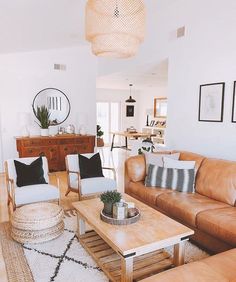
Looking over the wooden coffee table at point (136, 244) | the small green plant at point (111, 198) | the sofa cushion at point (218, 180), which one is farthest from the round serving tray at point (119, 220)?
the sofa cushion at point (218, 180)

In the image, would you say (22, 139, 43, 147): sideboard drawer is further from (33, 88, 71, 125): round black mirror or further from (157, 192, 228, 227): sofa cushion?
(157, 192, 228, 227): sofa cushion

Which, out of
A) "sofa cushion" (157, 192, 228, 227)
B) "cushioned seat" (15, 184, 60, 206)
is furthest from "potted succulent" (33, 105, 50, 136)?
"sofa cushion" (157, 192, 228, 227)

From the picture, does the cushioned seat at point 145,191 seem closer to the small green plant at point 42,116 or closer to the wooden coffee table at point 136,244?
the wooden coffee table at point 136,244

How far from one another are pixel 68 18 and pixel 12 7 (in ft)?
3.68

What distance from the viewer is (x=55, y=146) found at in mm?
5742

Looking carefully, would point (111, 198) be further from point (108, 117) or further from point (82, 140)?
point (108, 117)

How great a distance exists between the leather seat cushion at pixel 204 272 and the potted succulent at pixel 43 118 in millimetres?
4784

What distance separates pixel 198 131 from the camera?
3.90 meters

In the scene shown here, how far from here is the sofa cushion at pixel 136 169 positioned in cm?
363

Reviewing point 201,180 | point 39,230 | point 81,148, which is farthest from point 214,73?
point 81,148

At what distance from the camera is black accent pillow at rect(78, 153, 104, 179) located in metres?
3.87

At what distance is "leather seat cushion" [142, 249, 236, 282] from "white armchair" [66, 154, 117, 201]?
7.03 feet

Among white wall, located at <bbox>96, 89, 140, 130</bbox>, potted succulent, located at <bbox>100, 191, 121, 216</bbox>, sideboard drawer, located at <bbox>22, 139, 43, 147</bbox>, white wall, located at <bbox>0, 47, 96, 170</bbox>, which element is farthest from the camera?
white wall, located at <bbox>96, 89, 140, 130</bbox>

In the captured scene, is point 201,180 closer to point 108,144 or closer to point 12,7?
point 12,7
